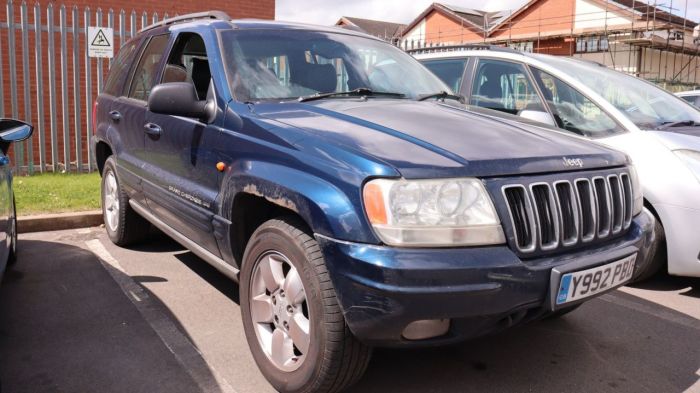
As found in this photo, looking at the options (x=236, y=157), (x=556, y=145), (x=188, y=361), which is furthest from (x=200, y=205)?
(x=556, y=145)

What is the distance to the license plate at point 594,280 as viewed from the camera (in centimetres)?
243

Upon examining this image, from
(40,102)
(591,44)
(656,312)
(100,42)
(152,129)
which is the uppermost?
(591,44)

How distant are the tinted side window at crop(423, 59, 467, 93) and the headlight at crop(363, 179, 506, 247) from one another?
138 inches

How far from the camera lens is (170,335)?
3449 mm

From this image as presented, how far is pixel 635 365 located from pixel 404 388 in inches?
53.5

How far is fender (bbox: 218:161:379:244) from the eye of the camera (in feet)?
7.48

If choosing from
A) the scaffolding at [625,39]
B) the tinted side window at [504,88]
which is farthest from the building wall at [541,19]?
the tinted side window at [504,88]

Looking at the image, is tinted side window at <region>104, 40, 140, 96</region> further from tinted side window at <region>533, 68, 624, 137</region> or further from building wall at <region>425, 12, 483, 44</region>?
building wall at <region>425, 12, 483, 44</region>

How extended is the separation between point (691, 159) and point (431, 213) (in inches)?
116

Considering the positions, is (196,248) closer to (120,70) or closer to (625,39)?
(120,70)

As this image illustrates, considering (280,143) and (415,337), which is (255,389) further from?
(280,143)

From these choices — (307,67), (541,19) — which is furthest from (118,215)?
(541,19)

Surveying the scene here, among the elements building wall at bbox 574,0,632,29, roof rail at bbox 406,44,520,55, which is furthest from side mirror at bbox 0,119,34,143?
building wall at bbox 574,0,632,29

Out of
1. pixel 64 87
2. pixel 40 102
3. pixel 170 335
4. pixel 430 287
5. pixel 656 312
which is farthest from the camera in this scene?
pixel 64 87
